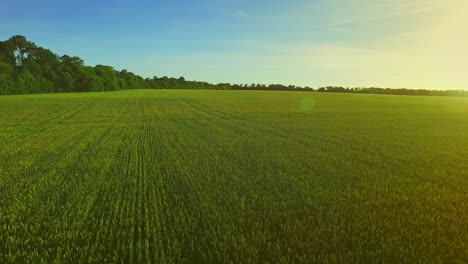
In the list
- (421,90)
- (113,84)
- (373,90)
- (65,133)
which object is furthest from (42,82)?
(421,90)

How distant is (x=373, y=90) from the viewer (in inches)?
4867

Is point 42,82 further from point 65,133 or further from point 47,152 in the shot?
point 47,152

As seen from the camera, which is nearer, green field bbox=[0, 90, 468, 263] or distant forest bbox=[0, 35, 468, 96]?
green field bbox=[0, 90, 468, 263]

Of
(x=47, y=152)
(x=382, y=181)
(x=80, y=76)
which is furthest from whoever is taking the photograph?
(x=80, y=76)

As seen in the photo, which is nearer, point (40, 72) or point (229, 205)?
point (229, 205)

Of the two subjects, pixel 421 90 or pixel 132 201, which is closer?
pixel 132 201

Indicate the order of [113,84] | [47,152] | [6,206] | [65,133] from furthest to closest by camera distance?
[113,84], [65,133], [47,152], [6,206]

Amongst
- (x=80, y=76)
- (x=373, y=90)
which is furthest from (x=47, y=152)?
(x=373, y=90)

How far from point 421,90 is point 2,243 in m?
147

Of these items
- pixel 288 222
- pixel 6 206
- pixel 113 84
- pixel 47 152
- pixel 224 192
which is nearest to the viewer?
pixel 288 222

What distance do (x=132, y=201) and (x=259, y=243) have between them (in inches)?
141

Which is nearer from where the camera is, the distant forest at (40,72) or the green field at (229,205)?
the green field at (229,205)

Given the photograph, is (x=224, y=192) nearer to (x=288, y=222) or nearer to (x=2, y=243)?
(x=288, y=222)

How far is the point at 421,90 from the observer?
402 feet
